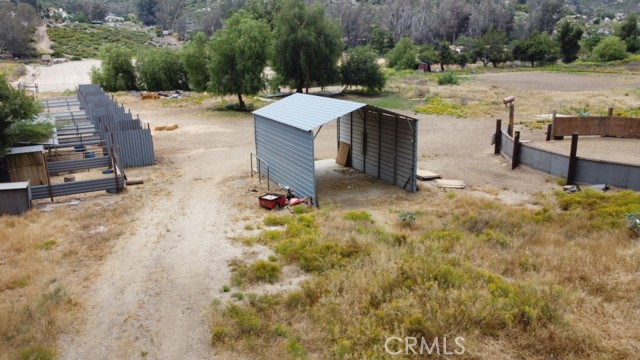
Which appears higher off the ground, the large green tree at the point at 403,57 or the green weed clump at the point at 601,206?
the large green tree at the point at 403,57

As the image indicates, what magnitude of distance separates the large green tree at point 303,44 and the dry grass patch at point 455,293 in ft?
122

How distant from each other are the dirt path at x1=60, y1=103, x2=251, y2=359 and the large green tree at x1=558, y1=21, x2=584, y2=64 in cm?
9294

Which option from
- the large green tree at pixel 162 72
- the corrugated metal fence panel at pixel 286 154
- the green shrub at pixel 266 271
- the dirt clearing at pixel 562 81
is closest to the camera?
the green shrub at pixel 266 271

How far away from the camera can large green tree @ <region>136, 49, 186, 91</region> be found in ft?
189

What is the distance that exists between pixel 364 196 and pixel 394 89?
41089mm

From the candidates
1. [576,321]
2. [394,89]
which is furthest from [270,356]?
[394,89]

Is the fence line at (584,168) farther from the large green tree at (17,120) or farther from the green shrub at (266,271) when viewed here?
the large green tree at (17,120)

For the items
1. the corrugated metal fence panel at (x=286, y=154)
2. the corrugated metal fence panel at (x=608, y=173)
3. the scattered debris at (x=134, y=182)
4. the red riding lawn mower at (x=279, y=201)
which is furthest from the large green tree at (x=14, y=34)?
the corrugated metal fence panel at (x=608, y=173)

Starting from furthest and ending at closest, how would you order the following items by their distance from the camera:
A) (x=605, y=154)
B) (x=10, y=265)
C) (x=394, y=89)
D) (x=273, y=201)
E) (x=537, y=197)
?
1. (x=394, y=89)
2. (x=605, y=154)
3. (x=537, y=197)
4. (x=273, y=201)
5. (x=10, y=265)

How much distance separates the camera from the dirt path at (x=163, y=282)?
912 cm

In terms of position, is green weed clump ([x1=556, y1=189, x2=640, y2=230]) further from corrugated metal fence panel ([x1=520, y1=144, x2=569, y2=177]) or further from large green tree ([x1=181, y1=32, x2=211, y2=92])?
large green tree ([x1=181, y1=32, x2=211, y2=92])

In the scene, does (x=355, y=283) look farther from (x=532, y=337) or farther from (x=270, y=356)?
(x=532, y=337)

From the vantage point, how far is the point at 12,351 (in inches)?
343

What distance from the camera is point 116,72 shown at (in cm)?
6022
